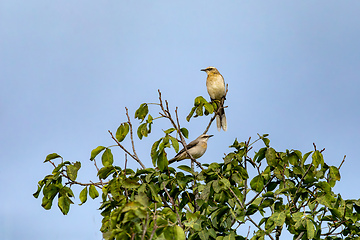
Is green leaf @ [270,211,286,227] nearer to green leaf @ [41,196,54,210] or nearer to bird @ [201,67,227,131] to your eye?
green leaf @ [41,196,54,210]

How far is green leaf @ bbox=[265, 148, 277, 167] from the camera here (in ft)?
22.0

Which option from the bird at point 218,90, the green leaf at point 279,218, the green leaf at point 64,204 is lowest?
the green leaf at point 279,218

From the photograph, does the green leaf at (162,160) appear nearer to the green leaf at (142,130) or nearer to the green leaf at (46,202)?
the green leaf at (142,130)

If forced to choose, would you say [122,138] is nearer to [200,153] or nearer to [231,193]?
[231,193]

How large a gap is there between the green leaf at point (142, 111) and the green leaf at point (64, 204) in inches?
63.0

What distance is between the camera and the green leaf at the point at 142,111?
715cm

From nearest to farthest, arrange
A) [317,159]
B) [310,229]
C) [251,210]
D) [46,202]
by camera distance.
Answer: [310,229], [251,210], [317,159], [46,202]

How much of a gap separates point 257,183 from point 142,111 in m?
2.01

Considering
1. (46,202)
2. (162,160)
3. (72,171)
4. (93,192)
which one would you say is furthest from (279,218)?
(46,202)

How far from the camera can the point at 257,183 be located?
6.65 metres

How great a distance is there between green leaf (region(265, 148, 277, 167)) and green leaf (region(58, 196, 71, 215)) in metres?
2.87

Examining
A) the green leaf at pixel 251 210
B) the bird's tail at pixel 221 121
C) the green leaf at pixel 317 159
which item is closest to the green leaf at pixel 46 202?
the green leaf at pixel 251 210

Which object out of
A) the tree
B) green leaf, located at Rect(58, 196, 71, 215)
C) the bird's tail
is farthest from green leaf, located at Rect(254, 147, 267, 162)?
the bird's tail

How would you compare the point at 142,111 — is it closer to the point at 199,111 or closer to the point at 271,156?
the point at 199,111
